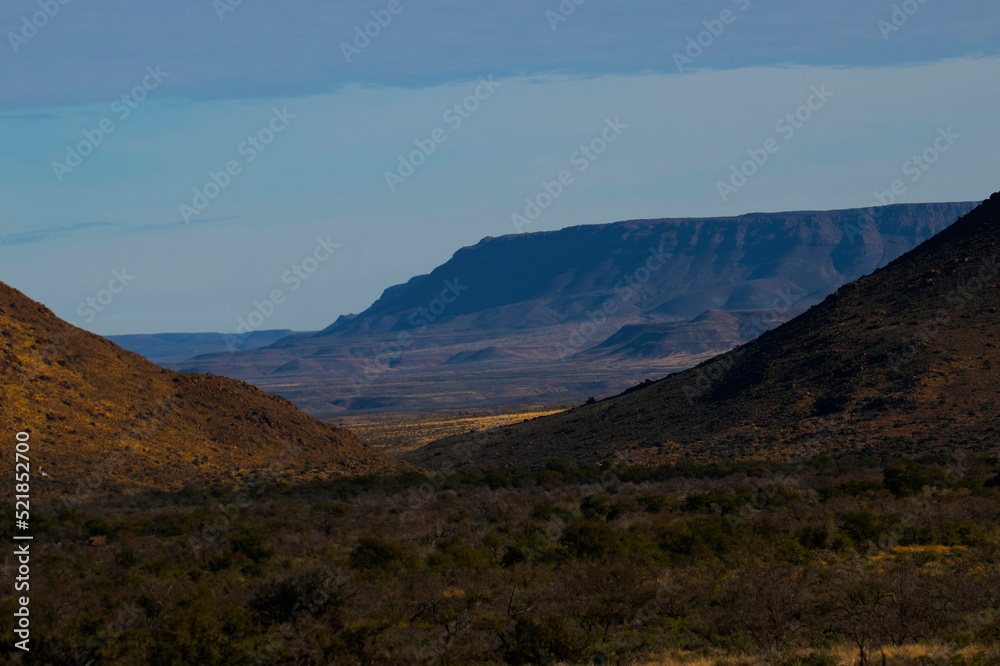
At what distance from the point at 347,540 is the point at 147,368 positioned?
132ft

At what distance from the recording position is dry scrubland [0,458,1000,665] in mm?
16688

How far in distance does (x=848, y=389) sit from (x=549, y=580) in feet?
145

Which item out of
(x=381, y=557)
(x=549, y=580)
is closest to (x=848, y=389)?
(x=549, y=580)

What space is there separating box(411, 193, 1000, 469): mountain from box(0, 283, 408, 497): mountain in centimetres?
1319

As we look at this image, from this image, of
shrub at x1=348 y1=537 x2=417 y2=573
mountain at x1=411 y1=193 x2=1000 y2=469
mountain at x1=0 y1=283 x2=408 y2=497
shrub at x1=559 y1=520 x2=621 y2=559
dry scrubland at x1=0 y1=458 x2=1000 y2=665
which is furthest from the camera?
mountain at x1=411 y1=193 x2=1000 y2=469

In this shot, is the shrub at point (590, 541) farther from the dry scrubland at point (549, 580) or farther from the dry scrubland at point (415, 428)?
the dry scrubland at point (415, 428)

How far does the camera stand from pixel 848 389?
204 ft

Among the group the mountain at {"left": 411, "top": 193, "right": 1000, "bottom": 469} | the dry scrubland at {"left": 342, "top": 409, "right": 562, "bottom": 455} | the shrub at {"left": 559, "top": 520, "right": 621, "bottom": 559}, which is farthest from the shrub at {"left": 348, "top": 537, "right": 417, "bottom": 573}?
the dry scrubland at {"left": 342, "top": 409, "right": 562, "bottom": 455}

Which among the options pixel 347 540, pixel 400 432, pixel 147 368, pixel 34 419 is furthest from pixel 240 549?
pixel 400 432

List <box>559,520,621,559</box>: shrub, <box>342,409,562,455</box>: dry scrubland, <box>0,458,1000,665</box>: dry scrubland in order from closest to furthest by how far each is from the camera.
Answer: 1. <box>0,458,1000,665</box>: dry scrubland
2. <box>559,520,621,559</box>: shrub
3. <box>342,409,562,455</box>: dry scrubland

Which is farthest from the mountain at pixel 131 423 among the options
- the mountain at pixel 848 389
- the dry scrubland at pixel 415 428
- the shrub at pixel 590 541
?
the shrub at pixel 590 541

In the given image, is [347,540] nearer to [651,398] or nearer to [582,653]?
[582,653]

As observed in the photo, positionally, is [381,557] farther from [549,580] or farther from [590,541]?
[590,541]

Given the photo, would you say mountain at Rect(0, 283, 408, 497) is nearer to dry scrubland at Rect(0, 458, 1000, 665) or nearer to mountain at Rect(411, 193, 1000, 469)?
dry scrubland at Rect(0, 458, 1000, 665)
